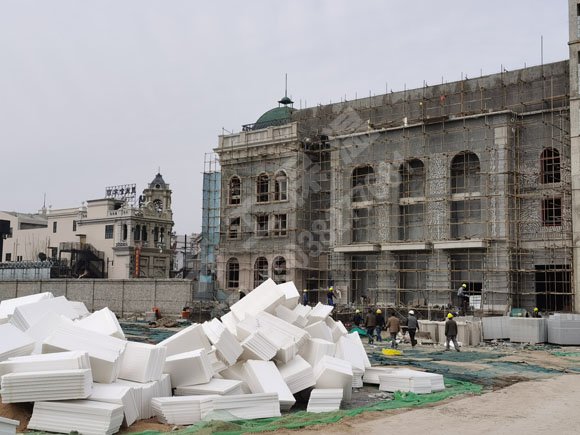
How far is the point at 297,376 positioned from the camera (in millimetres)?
14148

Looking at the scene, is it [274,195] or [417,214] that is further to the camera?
[274,195]

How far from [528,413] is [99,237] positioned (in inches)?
2254

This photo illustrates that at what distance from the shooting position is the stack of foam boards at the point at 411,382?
1527 centimetres

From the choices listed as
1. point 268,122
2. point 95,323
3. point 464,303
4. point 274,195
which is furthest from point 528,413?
point 268,122

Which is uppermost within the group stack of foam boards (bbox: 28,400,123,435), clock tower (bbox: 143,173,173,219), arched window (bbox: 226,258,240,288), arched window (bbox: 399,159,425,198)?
clock tower (bbox: 143,173,173,219)

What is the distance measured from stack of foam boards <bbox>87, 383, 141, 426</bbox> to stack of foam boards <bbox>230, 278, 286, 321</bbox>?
5.59m

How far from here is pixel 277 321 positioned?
52.5 feet

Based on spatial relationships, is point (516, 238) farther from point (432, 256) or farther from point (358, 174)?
point (358, 174)

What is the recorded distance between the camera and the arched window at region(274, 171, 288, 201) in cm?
4197

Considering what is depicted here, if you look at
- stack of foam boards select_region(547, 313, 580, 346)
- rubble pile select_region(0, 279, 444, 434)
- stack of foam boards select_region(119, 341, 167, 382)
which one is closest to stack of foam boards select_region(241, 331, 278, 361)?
rubble pile select_region(0, 279, 444, 434)

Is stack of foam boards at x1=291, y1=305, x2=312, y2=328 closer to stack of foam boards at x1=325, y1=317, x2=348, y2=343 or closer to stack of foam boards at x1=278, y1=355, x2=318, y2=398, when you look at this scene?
stack of foam boards at x1=325, y1=317, x2=348, y2=343

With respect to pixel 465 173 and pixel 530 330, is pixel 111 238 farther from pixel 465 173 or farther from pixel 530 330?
pixel 530 330

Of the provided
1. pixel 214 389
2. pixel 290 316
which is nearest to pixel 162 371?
pixel 214 389

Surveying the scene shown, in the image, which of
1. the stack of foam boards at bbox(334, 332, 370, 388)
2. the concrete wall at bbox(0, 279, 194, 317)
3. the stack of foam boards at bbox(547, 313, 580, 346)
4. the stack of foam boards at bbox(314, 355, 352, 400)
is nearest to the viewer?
the stack of foam boards at bbox(314, 355, 352, 400)
